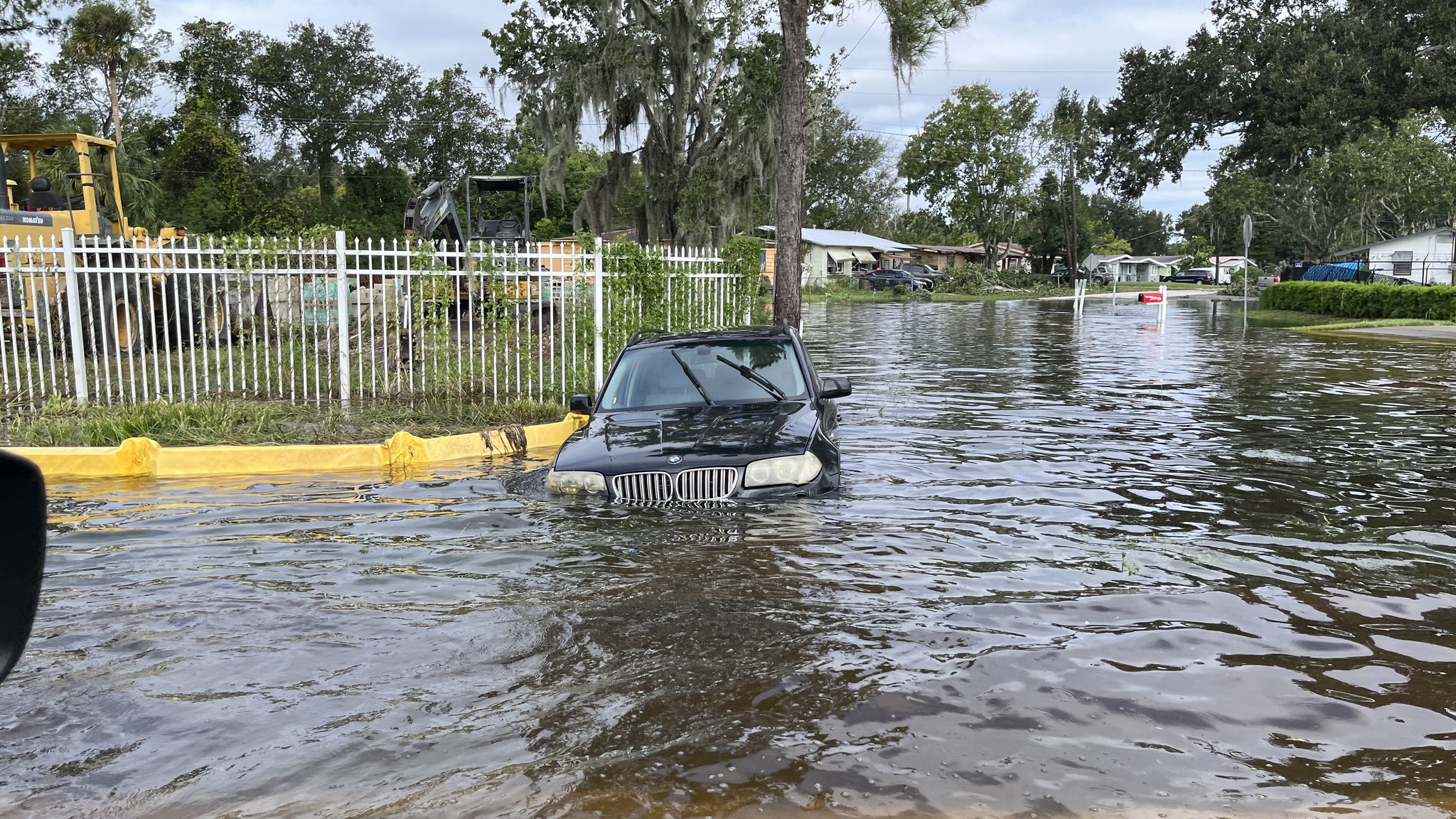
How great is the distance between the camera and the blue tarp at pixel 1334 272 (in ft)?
140

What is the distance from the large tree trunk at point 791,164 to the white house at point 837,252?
167 ft

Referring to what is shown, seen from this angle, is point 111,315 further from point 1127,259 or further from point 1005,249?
point 1127,259

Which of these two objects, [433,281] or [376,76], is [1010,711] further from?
[376,76]

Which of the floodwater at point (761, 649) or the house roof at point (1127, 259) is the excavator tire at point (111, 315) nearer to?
the floodwater at point (761, 649)

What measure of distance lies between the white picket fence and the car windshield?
349cm

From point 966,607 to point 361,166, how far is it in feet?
189

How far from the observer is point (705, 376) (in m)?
8.38

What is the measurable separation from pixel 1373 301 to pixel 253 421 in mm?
30947

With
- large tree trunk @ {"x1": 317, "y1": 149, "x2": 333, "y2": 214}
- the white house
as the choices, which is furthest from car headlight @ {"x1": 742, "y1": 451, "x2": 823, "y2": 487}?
the white house

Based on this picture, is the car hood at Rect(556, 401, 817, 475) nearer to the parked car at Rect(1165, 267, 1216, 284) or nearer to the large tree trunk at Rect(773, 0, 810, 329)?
the large tree trunk at Rect(773, 0, 810, 329)

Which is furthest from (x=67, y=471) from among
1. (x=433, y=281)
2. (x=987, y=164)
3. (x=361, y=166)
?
(x=987, y=164)

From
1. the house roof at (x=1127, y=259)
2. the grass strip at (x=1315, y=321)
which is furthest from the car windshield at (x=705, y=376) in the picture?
the house roof at (x=1127, y=259)

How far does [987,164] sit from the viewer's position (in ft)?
242

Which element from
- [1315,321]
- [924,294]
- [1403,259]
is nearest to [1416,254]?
[1403,259]
